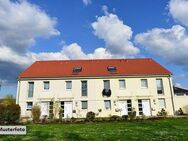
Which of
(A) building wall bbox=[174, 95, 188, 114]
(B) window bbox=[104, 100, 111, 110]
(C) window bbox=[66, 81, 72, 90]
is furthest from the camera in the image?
(A) building wall bbox=[174, 95, 188, 114]

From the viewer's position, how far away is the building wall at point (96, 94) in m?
39.3

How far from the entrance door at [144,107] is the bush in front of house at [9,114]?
18541 millimetres

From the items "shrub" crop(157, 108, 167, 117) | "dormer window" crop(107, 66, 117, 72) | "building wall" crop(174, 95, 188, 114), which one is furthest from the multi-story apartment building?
"building wall" crop(174, 95, 188, 114)

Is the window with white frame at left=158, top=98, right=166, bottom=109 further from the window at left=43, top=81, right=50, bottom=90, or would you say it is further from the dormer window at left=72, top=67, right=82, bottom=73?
the window at left=43, top=81, right=50, bottom=90

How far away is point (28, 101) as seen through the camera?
39906mm

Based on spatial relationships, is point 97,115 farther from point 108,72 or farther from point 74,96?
point 108,72

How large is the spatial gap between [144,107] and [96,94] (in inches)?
300

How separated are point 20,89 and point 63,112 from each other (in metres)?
7.77

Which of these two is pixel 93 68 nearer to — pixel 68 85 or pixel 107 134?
pixel 68 85

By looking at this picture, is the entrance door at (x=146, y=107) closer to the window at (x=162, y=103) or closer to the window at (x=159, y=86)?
the window at (x=162, y=103)

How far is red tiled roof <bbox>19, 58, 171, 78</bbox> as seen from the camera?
135 ft

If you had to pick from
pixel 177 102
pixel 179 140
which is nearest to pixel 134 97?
pixel 177 102

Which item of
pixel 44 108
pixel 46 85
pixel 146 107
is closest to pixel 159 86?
pixel 146 107

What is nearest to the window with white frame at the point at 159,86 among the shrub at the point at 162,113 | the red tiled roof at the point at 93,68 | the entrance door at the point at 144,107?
the red tiled roof at the point at 93,68
